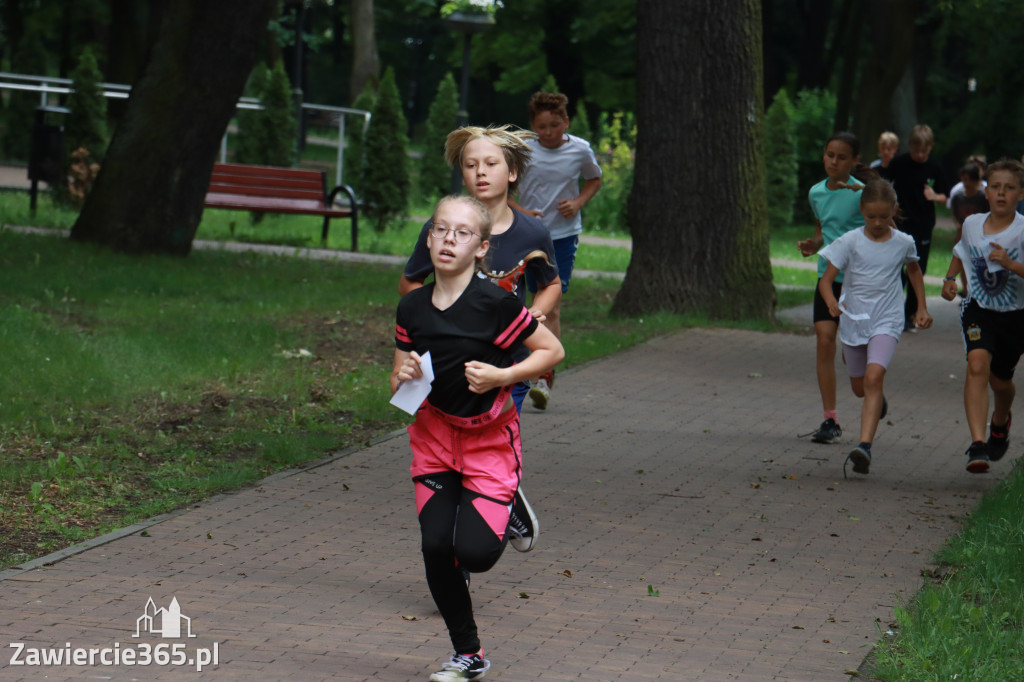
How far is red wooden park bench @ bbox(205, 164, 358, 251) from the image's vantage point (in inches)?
733

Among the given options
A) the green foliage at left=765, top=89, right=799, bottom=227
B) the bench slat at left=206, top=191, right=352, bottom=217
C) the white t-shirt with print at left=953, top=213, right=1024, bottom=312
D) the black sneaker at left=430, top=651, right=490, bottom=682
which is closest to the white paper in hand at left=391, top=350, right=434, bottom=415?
the black sneaker at left=430, top=651, right=490, bottom=682

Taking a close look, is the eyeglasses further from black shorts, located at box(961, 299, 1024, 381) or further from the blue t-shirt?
the blue t-shirt

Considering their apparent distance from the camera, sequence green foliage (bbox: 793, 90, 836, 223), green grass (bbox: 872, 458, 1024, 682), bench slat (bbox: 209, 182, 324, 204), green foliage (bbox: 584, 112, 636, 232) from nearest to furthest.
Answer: green grass (bbox: 872, 458, 1024, 682)
bench slat (bbox: 209, 182, 324, 204)
green foliage (bbox: 584, 112, 636, 232)
green foliage (bbox: 793, 90, 836, 223)

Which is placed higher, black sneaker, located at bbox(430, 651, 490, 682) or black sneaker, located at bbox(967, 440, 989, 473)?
black sneaker, located at bbox(967, 440, 989, 473)

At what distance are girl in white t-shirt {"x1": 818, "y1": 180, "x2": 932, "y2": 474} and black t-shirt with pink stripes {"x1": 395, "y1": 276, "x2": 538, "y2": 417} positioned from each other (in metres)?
3.90

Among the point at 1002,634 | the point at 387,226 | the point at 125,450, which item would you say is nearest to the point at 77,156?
the point at 387,226

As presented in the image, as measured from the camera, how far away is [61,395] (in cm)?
877

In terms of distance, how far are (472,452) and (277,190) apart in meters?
15.0

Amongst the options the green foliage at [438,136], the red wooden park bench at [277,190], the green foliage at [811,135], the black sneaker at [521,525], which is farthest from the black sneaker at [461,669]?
the green foliage at [811,135]

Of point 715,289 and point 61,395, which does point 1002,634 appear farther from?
point 715,289

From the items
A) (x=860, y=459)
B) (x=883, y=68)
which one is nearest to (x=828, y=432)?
(x=860, y=459)

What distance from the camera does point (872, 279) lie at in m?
8.04

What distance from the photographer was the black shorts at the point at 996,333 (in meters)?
7.91

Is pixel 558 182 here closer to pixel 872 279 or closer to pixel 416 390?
pixel 872 279
